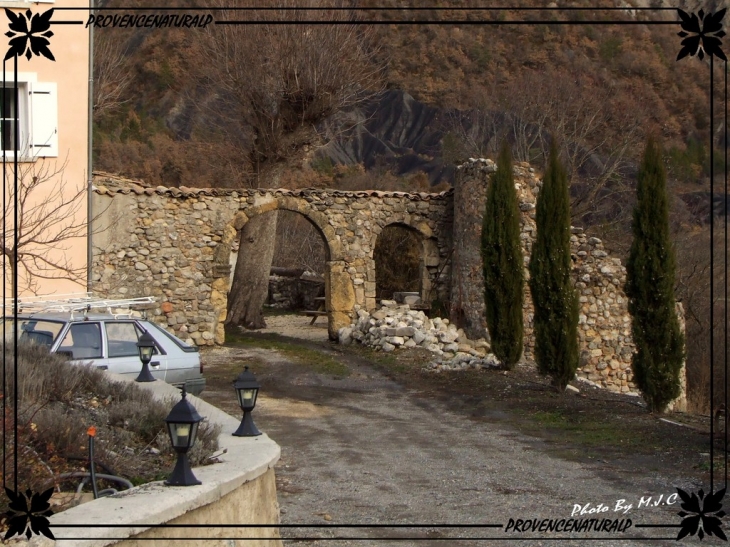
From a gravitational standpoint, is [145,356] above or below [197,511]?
above

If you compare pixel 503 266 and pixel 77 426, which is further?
pixel 503 266

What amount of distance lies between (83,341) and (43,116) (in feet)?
18.5

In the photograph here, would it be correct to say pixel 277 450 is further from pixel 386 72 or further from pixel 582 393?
pixel 386 72

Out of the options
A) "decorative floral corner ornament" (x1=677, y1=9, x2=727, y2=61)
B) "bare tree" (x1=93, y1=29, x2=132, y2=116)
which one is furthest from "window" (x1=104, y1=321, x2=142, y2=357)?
"bare tree" (x1=93, y1=29, x2=132, y2=116)

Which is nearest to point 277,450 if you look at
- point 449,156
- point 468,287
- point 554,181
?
point 554,181

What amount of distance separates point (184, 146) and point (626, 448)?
98.2ft

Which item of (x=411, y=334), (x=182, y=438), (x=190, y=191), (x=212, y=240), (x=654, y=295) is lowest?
(x=411, y=334)

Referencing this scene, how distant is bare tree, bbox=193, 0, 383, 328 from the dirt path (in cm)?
960

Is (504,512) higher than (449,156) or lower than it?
lower

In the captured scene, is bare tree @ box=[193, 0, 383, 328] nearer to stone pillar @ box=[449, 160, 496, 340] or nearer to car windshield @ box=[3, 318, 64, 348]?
stone pillar @ box=[449, 160, 496, 340]

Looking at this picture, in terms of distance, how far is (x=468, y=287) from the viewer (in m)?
19.4

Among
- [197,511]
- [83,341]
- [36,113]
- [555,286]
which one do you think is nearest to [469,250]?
[555,286]

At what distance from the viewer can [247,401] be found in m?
7.04

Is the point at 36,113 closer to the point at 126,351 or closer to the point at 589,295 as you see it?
the point at 126,351
